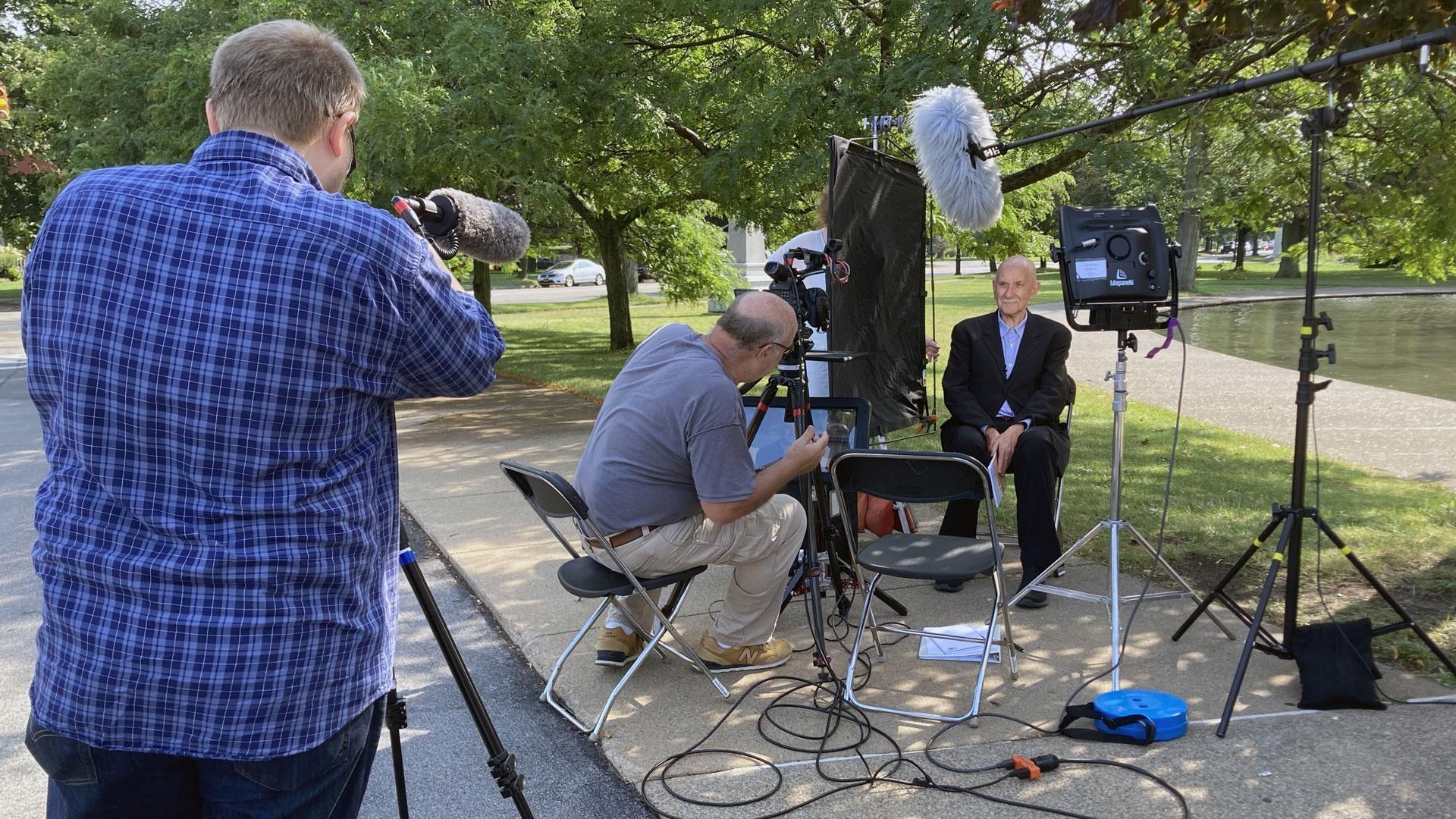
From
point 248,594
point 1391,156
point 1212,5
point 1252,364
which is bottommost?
point 1252,364

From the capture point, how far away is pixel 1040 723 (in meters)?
3.94

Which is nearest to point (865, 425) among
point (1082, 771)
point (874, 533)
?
point (874, 533)

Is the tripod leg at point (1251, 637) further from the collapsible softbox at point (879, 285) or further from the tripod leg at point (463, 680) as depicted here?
the tripod leg at point (463, 680)

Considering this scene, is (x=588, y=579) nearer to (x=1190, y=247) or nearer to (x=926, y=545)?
(x=926, y=545)

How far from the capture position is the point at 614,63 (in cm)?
1027

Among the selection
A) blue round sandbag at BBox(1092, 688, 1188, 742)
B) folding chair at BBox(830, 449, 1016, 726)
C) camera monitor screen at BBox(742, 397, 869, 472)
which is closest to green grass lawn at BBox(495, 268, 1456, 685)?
blue round sandbag at BBox(1092, 688, 1188, 742)

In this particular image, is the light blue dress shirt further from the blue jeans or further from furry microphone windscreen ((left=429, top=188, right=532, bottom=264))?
the blue jeans

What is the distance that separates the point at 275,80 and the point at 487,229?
532mm

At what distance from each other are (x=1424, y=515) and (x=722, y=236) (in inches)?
564

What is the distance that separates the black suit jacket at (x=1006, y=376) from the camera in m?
5.63

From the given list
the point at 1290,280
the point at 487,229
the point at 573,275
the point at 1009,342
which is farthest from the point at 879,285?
the point at 573,275

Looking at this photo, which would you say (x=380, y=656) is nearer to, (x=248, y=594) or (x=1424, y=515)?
(x=248, y=594)

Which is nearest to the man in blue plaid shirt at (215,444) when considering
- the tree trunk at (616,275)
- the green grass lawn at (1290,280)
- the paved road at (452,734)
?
the paved road at (452,734)

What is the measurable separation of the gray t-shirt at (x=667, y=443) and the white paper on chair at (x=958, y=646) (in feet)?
3.98
